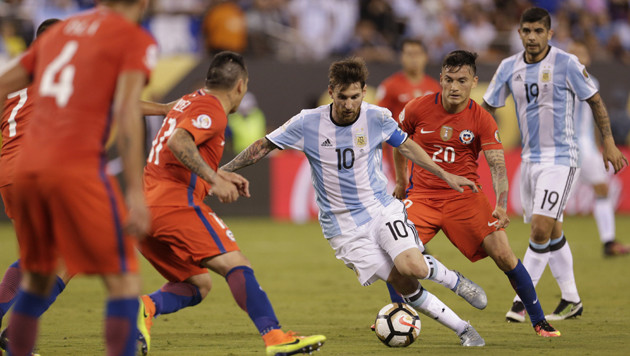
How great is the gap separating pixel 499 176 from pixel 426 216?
0.68 meters

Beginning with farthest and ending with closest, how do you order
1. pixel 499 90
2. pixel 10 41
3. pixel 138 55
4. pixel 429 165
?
pixel 10 41 → pixel 499 90 → pixel 429 165 → pixel 138 55

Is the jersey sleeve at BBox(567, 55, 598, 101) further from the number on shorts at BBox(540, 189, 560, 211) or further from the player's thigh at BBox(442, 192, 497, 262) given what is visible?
the player's thigh at BBox(442, 192, 497, 262)

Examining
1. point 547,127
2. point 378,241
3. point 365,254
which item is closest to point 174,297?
point 365,254

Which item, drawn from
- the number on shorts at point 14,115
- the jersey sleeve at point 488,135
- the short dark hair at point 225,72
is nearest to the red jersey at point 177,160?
the short dark hair at point 225,72

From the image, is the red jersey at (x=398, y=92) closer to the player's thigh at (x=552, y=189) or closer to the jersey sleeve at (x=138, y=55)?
the player's thigh at (x=552, y=189)

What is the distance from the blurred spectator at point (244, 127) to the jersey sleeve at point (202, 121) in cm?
1188

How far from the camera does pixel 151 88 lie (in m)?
→ 17.5

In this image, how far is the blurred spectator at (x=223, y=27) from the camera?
1786cm

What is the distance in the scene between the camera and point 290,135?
629 centimetres

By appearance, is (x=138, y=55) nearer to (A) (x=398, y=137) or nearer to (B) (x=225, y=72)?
(B) (x=225, y=72)

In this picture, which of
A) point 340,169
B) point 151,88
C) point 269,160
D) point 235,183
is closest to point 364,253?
point 340,169

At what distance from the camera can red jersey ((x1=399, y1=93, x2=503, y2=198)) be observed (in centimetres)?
693

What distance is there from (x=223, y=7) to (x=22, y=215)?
14197 mm

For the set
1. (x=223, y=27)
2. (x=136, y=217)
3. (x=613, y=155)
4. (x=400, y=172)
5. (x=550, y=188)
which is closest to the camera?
(x=136, y=217)
